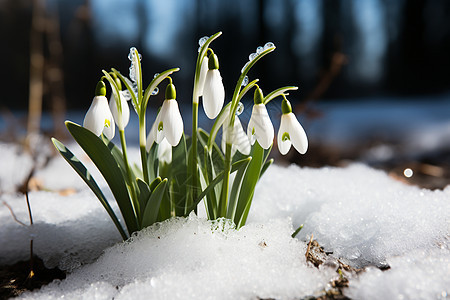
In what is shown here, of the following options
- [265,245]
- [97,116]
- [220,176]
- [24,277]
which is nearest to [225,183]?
[220,176]

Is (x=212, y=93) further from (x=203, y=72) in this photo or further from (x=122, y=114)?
(x=122, y=114)

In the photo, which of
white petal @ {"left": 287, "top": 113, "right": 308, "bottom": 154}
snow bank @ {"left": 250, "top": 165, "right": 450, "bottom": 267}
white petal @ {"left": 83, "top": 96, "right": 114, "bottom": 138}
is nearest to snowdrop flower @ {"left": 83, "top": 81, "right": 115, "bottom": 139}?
white petal @ {"left": 83, "top": 96, "right": 114, "bottom": 138}

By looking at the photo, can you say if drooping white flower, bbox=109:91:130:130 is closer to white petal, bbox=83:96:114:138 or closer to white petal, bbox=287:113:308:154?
white petal, bbox=83:96:114:138

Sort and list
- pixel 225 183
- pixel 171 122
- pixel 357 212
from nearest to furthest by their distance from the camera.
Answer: pixel 171 122 < pixel 225 183 < pixel 357 212

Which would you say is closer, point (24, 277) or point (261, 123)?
point (261, 123)

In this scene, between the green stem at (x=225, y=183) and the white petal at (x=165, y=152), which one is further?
the white petal at (x=165, y=152)

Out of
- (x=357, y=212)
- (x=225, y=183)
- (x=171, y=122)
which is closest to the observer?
(x=171, y=122)

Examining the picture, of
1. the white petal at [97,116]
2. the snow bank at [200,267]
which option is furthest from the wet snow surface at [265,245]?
the white petal at [97,116]

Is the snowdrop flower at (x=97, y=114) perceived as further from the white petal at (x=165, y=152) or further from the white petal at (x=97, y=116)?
the white petal at (x=165, y=152)
